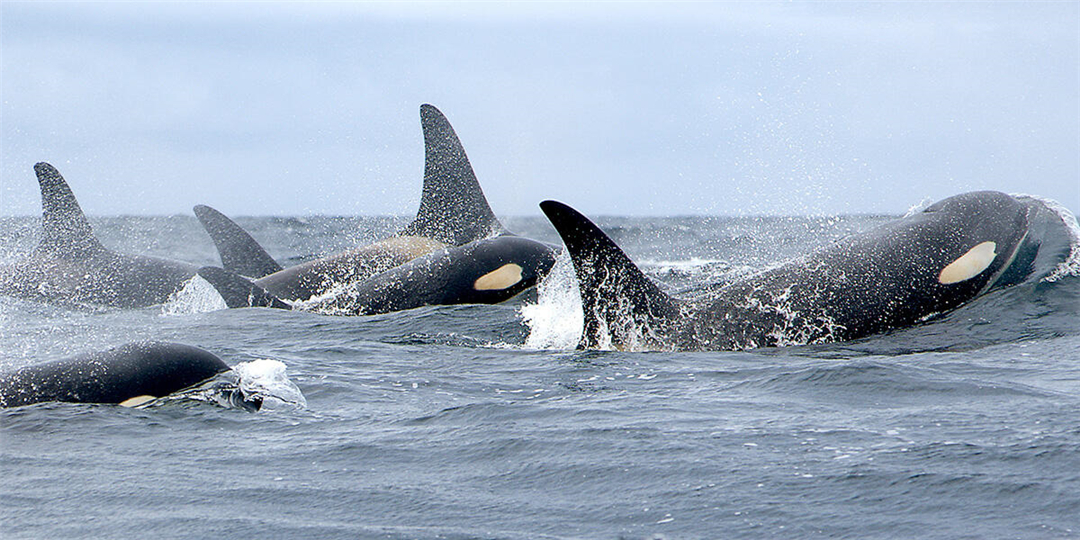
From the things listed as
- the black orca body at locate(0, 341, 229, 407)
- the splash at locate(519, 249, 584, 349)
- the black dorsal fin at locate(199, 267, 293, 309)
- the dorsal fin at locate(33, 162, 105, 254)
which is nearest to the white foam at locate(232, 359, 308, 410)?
the black orca body at locate(0, 341, 229, 407)

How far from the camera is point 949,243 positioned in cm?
841

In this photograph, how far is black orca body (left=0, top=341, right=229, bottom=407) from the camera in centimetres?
639

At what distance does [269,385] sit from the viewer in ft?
22.5

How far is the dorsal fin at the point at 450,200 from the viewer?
14336 millimetres

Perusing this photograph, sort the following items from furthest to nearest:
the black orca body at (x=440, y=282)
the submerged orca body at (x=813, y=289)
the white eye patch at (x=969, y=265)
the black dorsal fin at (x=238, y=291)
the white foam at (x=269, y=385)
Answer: the black dorsal fin at (x=238, y=291) → the black orca body at (x=440, y=282) → the white eye patch at (x=969, y=265) → the submerged orca body at (x=813, y=289) → the white foam at (x=269, y=385)

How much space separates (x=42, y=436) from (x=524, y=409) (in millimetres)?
2529

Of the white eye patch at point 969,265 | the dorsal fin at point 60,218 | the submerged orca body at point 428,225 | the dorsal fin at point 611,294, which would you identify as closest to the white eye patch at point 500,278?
the submerged orca body at point 428,225

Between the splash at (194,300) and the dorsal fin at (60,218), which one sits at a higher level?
the dorsal fin at (60,218)

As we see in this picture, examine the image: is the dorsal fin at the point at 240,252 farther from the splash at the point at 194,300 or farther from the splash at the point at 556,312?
the splash at the point at 556,312

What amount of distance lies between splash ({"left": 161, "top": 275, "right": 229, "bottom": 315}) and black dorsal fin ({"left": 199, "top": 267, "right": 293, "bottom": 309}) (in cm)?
84

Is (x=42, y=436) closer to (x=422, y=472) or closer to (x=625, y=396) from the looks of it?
(x=422, y=472)

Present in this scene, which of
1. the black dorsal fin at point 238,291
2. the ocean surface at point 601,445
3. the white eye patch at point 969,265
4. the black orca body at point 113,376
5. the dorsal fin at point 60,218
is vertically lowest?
the ocean surface at point 601,445

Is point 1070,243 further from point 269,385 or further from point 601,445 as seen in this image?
point 269,385

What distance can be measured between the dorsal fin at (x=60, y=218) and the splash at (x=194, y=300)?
1.82 m
